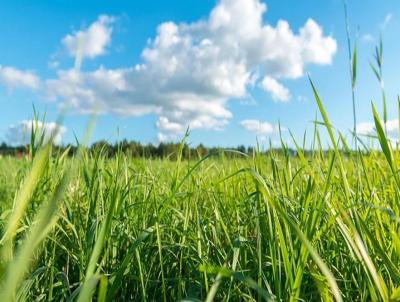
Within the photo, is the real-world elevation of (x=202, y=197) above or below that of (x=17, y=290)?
above

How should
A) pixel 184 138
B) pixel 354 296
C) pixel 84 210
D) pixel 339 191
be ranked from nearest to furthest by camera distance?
pixel 354 296 < pixel 339 191 < pixel 184 138 < pixel 84 210

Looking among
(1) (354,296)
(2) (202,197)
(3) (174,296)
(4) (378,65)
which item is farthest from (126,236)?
(4) (378,65)

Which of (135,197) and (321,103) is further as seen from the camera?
(135,197)

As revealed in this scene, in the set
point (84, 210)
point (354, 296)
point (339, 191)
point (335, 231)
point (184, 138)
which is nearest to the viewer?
point (354, 296)

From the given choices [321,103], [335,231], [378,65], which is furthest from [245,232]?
[378,65]

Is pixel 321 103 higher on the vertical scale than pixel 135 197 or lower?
higher

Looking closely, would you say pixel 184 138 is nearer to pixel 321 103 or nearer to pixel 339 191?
pixel 339 191

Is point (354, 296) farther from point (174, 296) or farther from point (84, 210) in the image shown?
point (84, 210)

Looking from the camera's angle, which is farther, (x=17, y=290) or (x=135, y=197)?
(x=135, y=197)

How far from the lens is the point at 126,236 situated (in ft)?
4.47

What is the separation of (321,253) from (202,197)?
703mm

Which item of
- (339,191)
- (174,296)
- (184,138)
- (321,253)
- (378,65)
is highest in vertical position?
(378,65)

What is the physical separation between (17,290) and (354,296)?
0.86 metres

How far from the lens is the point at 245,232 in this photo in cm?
153
